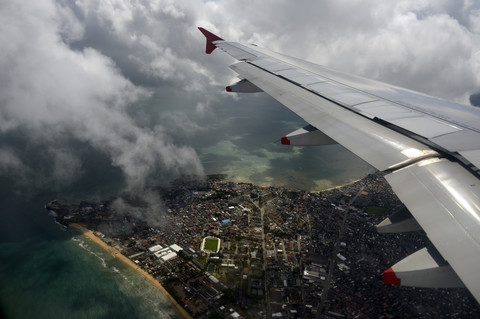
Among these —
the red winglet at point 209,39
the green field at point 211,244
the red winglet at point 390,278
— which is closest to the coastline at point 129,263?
the green field at point 211,244

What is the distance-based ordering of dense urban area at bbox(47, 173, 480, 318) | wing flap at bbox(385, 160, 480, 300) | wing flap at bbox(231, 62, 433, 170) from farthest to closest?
dense urban area at bbox(47, 173, 480, 318) < wing flap at bbox(231, 62, 433, 170) < wing flap at bbox(385, 160, 480, 300)

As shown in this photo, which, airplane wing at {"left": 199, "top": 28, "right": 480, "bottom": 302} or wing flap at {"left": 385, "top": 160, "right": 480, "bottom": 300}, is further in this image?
airplane wing at {"left": 199, "top": 28, "right": 480, "bottom": 302}

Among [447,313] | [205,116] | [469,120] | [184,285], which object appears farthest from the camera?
[205,116]

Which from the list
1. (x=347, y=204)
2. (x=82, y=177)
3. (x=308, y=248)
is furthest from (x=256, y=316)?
(x=82, y=177)

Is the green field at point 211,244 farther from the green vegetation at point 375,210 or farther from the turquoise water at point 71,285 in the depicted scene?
the green vegetation at point 375,210

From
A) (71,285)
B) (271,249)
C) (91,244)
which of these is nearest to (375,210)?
(271,249)

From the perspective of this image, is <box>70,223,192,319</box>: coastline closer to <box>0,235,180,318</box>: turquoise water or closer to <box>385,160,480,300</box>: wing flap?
<box>0,235,180,318</box>: turquoise water

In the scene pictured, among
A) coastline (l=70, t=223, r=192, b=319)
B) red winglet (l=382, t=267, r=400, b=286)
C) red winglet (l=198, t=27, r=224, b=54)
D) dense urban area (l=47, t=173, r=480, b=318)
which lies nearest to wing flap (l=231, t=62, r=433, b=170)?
red winglet (l=382, t=267, r=400, b=286)

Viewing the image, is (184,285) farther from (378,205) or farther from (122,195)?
(378,205)
